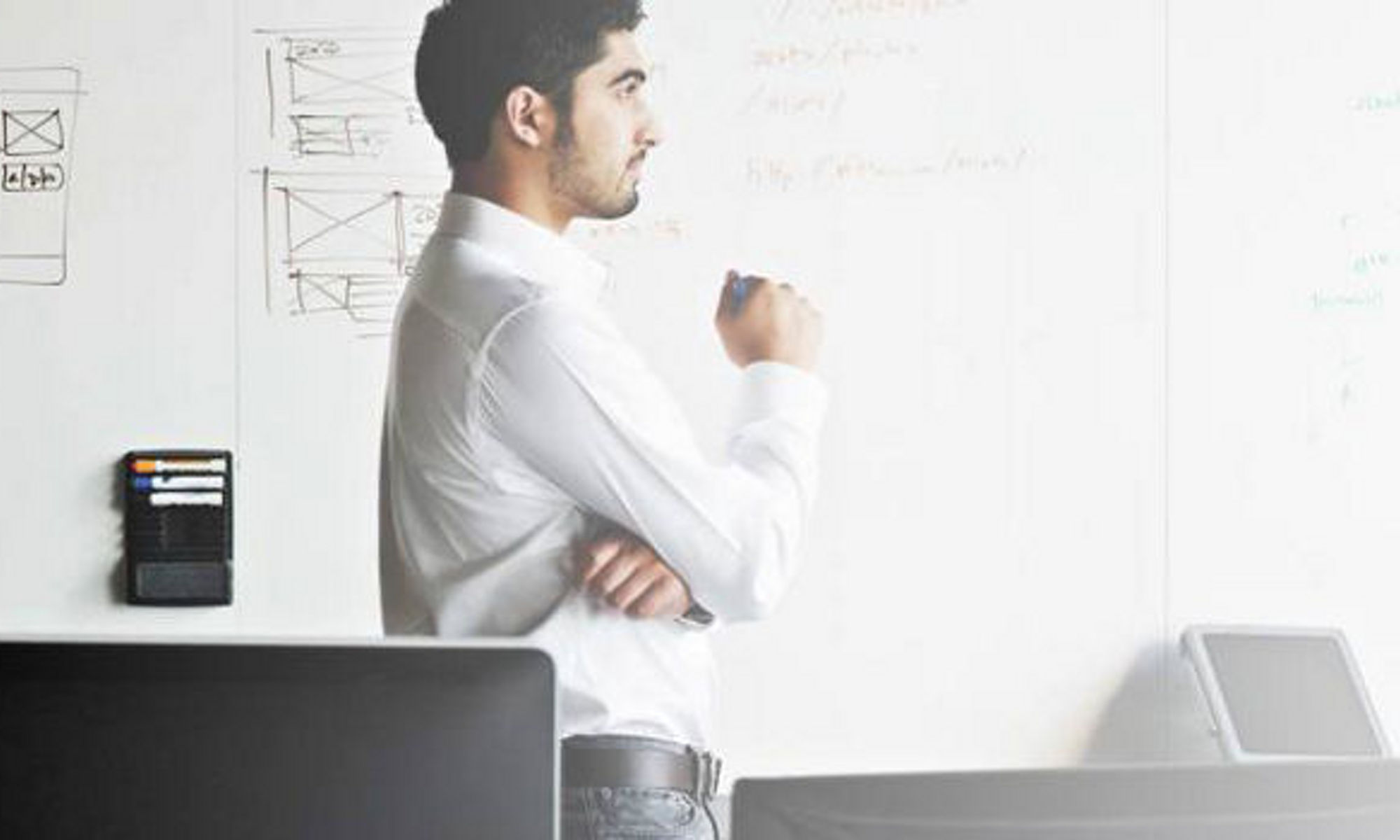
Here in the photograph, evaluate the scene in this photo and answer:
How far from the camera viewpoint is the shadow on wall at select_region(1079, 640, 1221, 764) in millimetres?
3137

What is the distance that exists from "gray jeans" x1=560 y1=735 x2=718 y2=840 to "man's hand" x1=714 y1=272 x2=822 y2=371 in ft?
2.06

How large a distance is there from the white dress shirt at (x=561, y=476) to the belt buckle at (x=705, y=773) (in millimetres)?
35

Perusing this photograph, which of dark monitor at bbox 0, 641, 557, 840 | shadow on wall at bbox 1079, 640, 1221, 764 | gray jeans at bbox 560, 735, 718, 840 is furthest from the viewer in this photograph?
shadow on wall at bbox 1079, 640, 1221, 764

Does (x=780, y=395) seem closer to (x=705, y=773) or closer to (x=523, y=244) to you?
(x=523, y=244)

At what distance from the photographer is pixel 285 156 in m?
3.15

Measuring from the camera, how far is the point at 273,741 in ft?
4.54

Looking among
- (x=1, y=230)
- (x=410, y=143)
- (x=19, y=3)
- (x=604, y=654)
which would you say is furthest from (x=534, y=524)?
(x=19, y=3)

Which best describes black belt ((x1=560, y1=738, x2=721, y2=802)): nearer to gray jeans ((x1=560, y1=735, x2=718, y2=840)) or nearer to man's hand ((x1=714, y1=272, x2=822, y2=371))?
gray jeans ((x1=560, y1=735, x2=718, y2=840))

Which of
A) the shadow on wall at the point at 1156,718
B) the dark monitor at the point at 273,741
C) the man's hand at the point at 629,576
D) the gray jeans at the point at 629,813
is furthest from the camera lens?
the shadow on wall at the point at 1156,718

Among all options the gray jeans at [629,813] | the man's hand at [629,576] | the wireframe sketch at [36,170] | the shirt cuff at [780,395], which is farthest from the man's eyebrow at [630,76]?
the gray jeans at [629,813]

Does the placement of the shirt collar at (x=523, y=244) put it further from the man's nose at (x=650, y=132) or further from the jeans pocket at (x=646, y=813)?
the jeans pocket at (x=646, y=813)

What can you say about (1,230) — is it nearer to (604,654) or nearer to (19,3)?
(19,3)

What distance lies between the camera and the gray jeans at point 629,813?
293 centimetres

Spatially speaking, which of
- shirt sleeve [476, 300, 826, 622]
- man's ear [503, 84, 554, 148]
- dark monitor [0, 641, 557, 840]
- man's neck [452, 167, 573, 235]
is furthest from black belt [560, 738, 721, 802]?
dark monitor [0, 641, 557, 840]
